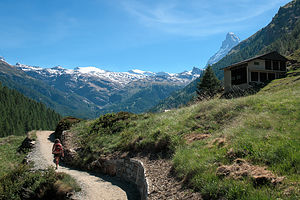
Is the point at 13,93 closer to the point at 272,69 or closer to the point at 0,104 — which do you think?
the point at 0,104

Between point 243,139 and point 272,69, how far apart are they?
145 ft

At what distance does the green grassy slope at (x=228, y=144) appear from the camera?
5.16 metres

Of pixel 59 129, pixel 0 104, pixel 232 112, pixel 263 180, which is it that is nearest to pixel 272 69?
pixel 232 112

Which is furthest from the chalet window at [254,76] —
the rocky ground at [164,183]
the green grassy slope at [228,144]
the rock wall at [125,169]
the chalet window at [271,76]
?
the rocky ground at [164,183]

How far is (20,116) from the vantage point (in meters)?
100

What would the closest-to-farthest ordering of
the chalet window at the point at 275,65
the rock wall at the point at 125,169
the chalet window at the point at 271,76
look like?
the rock wall at the point at 125,169 < the chalet window at the point at 271,76 < the chalet window at the point at 275,65

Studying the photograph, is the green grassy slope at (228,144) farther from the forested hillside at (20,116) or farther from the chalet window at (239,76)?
the forested hillside at (20,116)

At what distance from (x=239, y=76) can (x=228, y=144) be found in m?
39.9

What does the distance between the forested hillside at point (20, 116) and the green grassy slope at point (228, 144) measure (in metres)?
88.3

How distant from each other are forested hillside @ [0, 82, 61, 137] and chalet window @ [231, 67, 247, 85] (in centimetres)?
8422

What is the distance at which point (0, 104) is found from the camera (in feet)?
326

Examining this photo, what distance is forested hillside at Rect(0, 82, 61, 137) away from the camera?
86250 mm

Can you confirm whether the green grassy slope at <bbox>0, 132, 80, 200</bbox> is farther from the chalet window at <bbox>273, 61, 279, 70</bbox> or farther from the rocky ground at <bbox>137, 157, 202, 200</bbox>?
the chalet window at <bbox>273, 61, 279, 70</bbox>

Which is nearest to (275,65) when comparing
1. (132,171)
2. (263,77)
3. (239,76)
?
(263,77)
